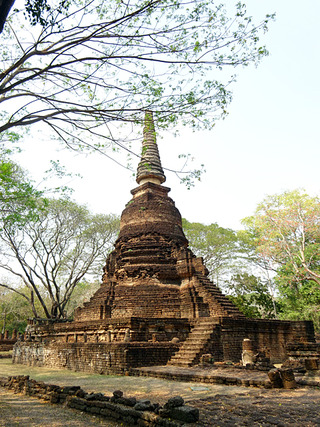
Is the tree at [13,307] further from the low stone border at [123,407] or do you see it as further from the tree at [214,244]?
the low stone border at [123,407]

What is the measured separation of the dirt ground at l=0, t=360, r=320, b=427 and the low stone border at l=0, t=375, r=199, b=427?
151 millimetres

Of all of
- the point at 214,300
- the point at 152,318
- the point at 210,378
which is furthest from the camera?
the point at 214,300

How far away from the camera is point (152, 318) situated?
13094mm

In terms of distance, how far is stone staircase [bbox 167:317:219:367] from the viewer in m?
11.4

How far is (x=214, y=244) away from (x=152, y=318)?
1942cm

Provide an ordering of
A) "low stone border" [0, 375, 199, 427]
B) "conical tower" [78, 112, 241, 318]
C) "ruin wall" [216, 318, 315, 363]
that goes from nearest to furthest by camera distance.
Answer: "low stone border" [0, 375, 199, 427], "ruin wall" [216, 318, 315, 363], "conical tower" [78, 112, 241, 318]

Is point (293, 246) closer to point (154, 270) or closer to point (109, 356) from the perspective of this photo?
point (154, 270)

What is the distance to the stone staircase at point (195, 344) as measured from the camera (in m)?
11.4

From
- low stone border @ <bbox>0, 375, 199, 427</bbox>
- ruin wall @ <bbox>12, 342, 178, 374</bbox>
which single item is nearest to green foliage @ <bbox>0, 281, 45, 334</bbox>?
→ ruin wall @ <bbox>12, 342, 178, 374</bbox>

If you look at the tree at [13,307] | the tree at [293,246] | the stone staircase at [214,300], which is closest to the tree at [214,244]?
the tree at [293,246]

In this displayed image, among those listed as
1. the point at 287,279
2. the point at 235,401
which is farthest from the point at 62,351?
the point at 287,279

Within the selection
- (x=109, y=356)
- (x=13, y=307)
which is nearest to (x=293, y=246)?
(x=109, y=356)

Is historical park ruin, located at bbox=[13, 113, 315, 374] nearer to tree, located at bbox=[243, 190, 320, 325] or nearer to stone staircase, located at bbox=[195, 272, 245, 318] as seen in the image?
stone staircase, located at bbox=[195, 272, 245, 318]

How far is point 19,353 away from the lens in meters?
18.9
